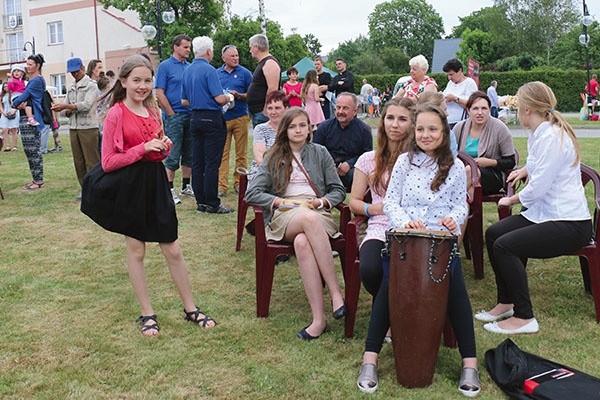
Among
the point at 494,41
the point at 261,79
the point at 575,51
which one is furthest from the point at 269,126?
the point at 494,41

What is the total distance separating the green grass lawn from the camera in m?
3.11

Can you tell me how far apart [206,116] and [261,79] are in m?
0.94

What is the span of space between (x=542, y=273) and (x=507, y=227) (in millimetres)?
1097

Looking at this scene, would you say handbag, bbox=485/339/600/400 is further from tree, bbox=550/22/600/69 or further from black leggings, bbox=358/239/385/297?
tree, bbox=550/22/600/69

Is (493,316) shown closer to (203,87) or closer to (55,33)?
(203,87)

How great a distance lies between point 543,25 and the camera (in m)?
48.4

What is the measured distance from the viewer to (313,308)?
12.2 feet

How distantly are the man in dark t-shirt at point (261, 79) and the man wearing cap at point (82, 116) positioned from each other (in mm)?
1914

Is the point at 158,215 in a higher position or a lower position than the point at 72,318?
higher

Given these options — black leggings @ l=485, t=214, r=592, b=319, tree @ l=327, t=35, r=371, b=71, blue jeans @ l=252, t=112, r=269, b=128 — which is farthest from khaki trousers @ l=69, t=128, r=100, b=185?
Answer: tree @ l=327, t=35, r=371, b=71

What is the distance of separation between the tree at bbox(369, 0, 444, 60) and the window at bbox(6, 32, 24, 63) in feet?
170

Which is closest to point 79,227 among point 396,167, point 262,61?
point 262,61

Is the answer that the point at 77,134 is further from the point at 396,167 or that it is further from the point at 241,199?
the point at 396,167

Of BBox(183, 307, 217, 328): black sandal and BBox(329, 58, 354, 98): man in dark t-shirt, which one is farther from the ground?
BBox(329, 58, 354, 98): man in dark t-shirt
